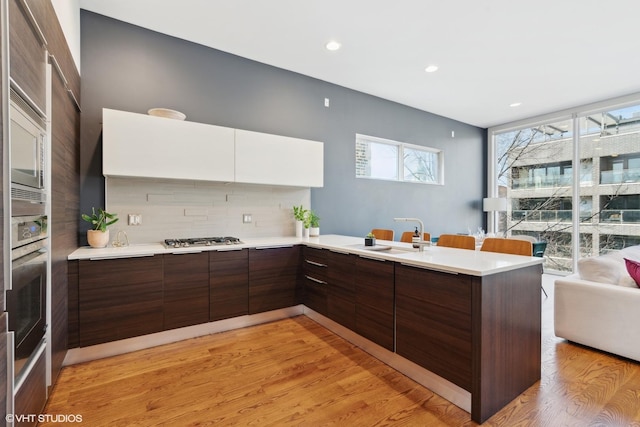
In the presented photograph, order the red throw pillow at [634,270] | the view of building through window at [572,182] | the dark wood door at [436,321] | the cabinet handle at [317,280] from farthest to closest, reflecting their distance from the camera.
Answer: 1. the view of building through window at [572,182]
2. the cabinet handle at [317,280]
3. the red throw pillow at [634,270]
4. the dark wood door at [436,321]

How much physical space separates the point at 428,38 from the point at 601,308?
9.67ft

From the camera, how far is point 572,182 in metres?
5.19

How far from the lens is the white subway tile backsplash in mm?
2912

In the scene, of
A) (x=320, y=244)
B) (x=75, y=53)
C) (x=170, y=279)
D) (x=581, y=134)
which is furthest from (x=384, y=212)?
(x=75, y=53)

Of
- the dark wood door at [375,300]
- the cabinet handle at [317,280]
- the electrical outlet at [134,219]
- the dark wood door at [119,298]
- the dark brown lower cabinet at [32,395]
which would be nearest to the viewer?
the dark brown lower cabinet at [32,395]

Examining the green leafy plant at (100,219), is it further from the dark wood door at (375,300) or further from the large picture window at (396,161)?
the large picture window at (396,161)

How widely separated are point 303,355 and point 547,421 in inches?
64.5

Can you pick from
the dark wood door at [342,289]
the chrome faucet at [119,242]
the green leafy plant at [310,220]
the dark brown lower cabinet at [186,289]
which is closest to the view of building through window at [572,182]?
the green leafy plant at [310,220]

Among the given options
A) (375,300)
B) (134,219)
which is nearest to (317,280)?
(375,300)

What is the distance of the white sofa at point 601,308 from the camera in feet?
7.75

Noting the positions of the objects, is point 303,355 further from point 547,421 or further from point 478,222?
point 478,222

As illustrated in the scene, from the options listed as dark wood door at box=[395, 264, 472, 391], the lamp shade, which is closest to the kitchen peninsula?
dark wood door at box=[395, 264, 472, 391]

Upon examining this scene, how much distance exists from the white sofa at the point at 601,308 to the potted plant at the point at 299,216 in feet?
8.68

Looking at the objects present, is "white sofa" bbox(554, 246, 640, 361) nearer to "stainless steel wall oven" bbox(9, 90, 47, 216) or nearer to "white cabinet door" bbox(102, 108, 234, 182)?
"white cabinet door" bbox(102, 108, 234, 182)
